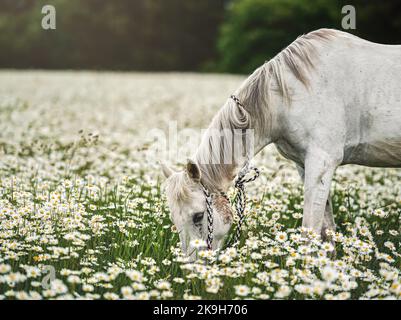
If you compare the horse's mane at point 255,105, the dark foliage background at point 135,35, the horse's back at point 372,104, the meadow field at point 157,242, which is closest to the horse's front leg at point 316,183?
the meadow field at point 157,242

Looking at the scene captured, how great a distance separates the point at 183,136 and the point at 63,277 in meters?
7.65

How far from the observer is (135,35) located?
55312 mm

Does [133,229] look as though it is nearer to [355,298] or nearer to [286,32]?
[355,298]

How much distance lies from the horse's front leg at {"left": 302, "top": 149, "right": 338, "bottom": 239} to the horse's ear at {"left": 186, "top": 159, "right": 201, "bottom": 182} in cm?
103

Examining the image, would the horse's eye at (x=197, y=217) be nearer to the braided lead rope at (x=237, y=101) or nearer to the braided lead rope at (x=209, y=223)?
the braided lead rope at (x=209, y=223)

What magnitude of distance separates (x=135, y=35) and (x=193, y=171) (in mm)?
53791

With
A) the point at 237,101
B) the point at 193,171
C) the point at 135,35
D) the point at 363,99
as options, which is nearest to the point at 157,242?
the point at 193,171

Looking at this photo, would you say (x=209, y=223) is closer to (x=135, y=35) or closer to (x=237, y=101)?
(x=237, y=101)

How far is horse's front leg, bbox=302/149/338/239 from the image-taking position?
14.1 feet

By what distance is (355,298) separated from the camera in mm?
3854

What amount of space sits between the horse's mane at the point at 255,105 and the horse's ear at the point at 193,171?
0.20 m

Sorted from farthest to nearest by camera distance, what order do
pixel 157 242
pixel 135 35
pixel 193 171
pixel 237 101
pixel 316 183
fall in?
pixel 135 35, pixel 157 242, pixel 237 101, pixel 316 183, pixel 193 171

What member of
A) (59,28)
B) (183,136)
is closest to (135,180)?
(183,136)

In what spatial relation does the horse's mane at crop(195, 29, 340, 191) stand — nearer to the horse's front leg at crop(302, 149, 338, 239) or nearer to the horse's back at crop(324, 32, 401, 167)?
the horse's back at crop(324, 32, 401, 167)
